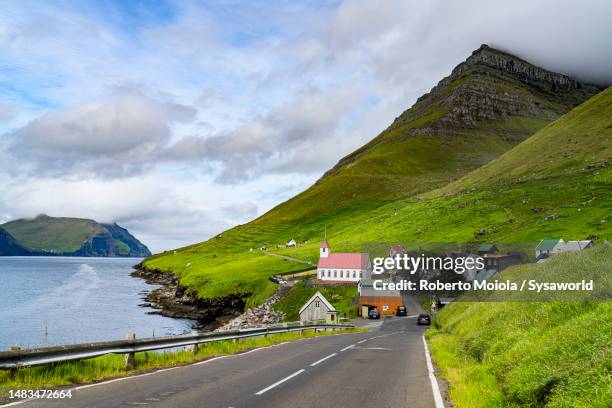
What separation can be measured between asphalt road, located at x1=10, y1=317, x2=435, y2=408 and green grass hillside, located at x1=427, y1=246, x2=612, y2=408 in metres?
1.41

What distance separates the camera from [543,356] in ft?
35.8

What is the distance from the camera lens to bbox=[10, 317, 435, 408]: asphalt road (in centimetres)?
1081

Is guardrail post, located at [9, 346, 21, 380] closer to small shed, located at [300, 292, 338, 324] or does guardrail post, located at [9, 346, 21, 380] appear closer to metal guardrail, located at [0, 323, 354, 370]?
metal guardrail, located at [0, 323, 354, 370]

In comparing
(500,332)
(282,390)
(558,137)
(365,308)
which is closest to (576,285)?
(500,332)

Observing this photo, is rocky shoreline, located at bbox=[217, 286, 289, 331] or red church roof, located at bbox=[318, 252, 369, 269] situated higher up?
red church roof, located at bbox=[318, 252, 369, 269]

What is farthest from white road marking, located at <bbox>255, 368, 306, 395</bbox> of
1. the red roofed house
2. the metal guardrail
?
the red roofed house

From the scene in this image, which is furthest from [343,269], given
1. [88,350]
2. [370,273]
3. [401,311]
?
[88,350]

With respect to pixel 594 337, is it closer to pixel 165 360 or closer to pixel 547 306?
pixel 547 306

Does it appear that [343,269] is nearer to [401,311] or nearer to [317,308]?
[401,311]

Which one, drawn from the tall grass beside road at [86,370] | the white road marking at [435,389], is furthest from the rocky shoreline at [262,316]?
the white road marking at [435,389]

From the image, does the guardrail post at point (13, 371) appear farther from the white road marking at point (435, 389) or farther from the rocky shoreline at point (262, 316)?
the rocky shoreline at point (262, 316)

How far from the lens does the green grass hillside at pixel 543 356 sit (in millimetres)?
8258

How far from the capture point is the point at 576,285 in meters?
16.4

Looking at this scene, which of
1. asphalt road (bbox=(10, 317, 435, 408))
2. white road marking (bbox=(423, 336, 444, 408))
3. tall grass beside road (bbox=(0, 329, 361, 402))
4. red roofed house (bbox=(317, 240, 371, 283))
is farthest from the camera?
red roofed house (bbox=(317, 240, 371, 283))
